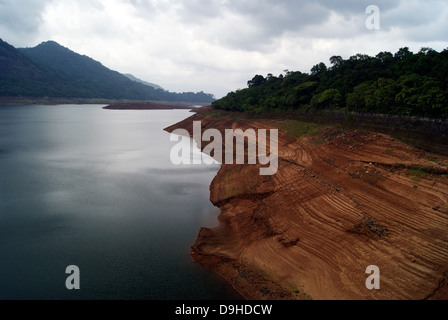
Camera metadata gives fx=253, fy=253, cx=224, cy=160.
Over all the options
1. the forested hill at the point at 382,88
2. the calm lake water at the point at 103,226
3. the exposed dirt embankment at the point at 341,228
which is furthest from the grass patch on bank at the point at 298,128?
the calm lake water at the point at 103,226

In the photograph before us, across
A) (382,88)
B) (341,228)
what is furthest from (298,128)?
(341,228)

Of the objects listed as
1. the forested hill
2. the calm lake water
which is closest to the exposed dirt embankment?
the calm lake water

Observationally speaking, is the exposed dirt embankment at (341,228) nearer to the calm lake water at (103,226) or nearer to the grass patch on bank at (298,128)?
the calm lake water at (103,226)

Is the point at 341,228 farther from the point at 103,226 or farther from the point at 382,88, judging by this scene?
the point at 382,88

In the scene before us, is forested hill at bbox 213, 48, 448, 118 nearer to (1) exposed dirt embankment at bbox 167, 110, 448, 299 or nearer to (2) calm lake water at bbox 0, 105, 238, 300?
(1) exposed dirt embankment at bbox 167, 110, 448, 299

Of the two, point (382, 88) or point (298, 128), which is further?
point (298, 128)
